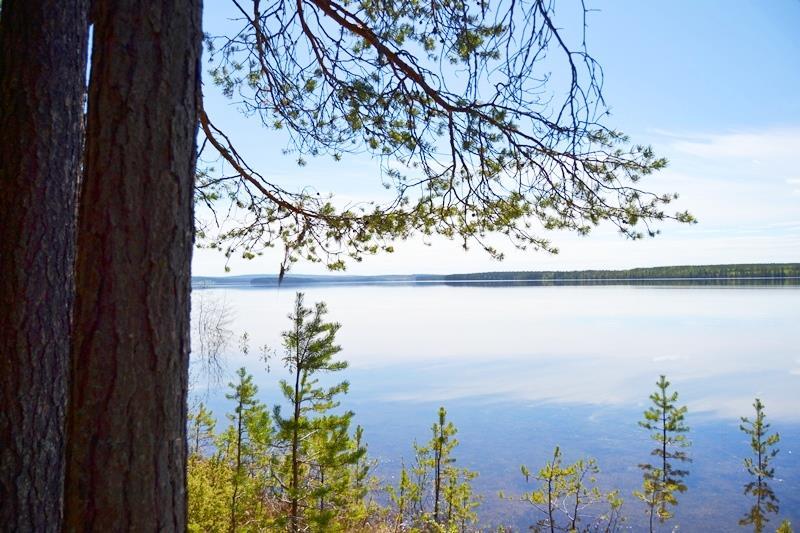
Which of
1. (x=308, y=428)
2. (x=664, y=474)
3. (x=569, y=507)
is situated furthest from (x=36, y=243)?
(x=664, y=474)

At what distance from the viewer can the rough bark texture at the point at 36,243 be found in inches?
60.8

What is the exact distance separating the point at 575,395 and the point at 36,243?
14011mm

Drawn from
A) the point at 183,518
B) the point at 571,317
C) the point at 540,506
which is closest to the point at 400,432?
the point at 540,506

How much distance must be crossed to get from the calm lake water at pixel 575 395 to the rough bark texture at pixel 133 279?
21.9 ft

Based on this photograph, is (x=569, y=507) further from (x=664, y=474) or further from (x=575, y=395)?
(x=575, y=395)

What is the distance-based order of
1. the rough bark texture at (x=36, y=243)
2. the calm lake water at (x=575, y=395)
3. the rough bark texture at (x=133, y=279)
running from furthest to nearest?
1. the calm lake water at (x=575, y=395)
2. the rough bark texture at (x=133, y=279)
3. the rough bark texture at (x=36, y=243)

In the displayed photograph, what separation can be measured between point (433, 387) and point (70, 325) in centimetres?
1386

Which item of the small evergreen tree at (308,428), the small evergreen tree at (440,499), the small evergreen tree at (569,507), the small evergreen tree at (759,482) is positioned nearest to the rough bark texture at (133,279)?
the small evergreen tree at (308,428)

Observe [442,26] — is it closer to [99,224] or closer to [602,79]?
[602,79]

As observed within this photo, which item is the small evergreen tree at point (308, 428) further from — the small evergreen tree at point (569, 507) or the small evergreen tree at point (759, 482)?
the small evergreen tree at point (759, 482)

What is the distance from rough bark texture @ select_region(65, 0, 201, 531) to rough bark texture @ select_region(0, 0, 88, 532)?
60 millimetres

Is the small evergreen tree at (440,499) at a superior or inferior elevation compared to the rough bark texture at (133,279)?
inferior

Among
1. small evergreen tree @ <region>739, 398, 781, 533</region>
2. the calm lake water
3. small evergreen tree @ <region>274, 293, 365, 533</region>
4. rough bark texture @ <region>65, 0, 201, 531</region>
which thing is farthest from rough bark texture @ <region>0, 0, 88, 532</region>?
small evergreen tree @ <region>739, 398, 781, 533</region>

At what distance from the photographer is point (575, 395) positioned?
46.7 feet
